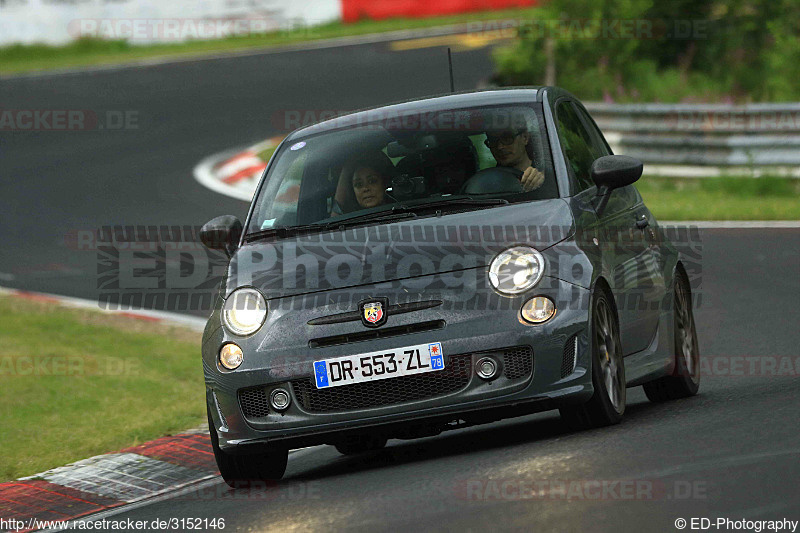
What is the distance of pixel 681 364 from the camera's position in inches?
315

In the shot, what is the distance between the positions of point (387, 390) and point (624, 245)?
1.63 metres

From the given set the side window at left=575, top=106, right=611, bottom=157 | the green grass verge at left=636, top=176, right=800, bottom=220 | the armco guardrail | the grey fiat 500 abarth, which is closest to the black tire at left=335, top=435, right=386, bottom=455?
the grey fiat 500 abarth

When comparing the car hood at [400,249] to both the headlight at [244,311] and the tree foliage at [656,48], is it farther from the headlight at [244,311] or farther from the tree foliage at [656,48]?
the tree foliage at [656,48]

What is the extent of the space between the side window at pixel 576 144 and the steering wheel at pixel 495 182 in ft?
0.91

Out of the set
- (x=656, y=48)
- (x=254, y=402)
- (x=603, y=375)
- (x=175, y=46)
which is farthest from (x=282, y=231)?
(x=175, y=46)

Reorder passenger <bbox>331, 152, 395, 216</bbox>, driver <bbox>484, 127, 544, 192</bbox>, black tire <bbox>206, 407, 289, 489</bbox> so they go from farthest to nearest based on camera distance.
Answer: passenger <bbox>331, 152, 395, 216</bbox>
driver <bbox>484, 127, 544, 192</bbox>
black tire <bbox>206, 407, 289, 489</bbox>

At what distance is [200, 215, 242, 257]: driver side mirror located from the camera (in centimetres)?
757

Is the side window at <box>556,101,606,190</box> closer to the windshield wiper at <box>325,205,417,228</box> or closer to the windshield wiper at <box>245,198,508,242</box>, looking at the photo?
the windshield wiper at <box>245,198,508,242</box>

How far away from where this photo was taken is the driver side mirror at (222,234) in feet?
24.8

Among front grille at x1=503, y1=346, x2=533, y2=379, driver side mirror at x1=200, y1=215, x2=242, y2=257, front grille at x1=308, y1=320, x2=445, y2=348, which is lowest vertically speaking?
front grille at x1=503, y1=346, x2=533, y2=379

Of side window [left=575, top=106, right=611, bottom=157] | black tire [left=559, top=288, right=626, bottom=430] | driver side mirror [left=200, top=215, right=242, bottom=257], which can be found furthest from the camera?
side window [left=575, top=106, right=611, bottom=157]

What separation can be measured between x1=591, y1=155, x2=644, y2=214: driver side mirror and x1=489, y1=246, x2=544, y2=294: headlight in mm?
810

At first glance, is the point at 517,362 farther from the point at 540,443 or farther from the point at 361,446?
the point at 361,446

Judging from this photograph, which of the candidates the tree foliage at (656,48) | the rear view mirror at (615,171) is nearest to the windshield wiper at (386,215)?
the rear view mirror at (615,171)
